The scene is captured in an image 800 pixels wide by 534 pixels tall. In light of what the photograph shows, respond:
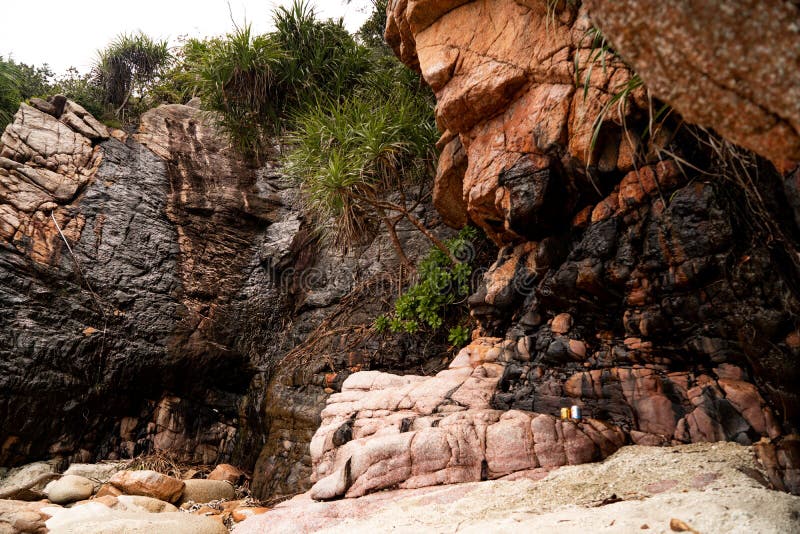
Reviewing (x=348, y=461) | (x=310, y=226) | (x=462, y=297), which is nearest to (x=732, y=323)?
(x=348, y=461)

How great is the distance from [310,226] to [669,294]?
6714 mm

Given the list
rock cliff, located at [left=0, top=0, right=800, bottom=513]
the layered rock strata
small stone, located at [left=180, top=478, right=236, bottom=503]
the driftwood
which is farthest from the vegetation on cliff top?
the driftwood

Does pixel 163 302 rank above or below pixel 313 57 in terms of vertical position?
below

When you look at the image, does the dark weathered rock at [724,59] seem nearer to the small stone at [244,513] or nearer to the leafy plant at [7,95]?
the small stone at [244,513]

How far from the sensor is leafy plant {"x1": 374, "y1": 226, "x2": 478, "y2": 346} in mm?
5988

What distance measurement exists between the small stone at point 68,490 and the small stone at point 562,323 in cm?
558

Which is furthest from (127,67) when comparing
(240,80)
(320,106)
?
(320,106)

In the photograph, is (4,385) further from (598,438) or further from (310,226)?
(598,438)

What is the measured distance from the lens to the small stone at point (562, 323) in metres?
3.88

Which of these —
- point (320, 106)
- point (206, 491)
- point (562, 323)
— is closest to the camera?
point (562, 323)

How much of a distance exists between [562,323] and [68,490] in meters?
5.75

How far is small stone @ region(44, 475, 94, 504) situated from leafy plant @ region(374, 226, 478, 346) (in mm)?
3936

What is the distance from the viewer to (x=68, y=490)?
17.4 feet

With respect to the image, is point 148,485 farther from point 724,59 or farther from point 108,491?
point 724,59
